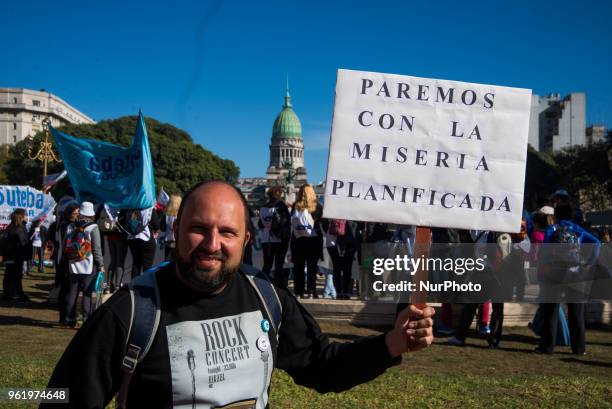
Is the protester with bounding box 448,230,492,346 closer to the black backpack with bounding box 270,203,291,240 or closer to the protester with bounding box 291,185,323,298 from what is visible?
the protester with bounding box 291,185,323,298

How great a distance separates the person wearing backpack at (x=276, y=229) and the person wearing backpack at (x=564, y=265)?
3967 mm

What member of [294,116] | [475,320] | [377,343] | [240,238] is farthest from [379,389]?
[294,116]

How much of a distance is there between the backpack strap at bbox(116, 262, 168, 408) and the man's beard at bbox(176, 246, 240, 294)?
113 mm

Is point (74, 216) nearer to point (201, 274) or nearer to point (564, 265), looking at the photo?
point (564, 265)

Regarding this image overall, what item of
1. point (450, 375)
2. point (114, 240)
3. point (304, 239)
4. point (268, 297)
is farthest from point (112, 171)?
point (268, 297)

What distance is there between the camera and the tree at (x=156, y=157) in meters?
55.7

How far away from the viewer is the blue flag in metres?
8.81

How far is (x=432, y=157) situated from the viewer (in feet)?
9.23

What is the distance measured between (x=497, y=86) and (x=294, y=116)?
141m

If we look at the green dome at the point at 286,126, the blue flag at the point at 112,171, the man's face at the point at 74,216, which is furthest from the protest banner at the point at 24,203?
the green dome at the point at 286,126

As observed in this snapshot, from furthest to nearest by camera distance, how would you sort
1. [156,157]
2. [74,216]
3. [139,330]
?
[156,157] → [74,216] → [139,330]

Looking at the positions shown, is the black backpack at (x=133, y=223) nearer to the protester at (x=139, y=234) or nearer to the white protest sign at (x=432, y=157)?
the protester at (x=139, y=234)

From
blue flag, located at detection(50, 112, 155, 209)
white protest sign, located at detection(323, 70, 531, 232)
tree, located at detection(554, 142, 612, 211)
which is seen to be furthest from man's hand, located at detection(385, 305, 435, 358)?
tree, located at detection(554, 142, 612, 211)

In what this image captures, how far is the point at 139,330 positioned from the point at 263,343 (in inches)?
17.2
